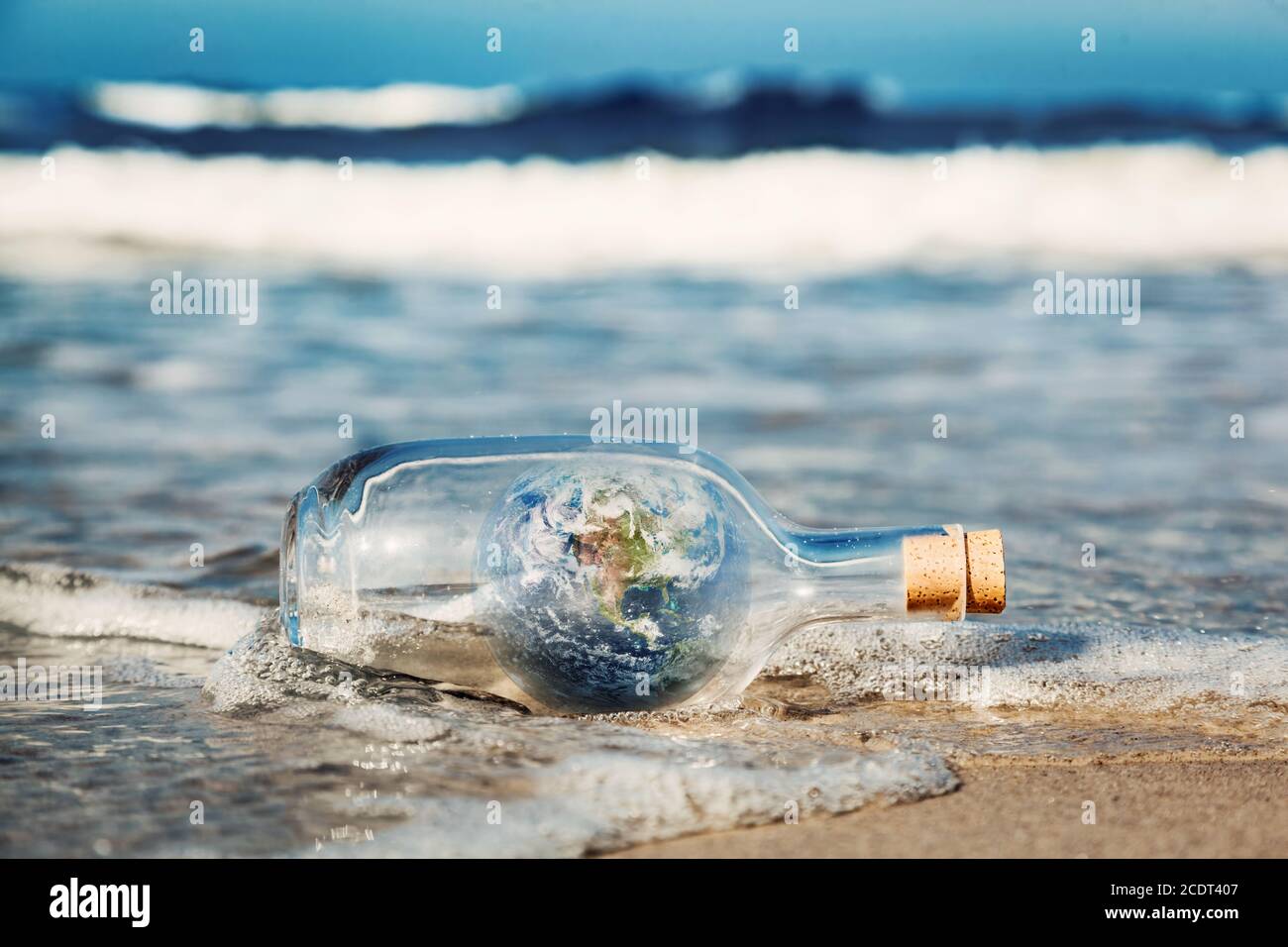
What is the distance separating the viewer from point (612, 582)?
2047 mm

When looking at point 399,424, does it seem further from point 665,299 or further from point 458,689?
point 665,299

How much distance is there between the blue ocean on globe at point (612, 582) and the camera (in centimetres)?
205

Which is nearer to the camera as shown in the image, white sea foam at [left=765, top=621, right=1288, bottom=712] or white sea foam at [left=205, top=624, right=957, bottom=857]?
white sea foam at [left=205, top=624, right=957, bottom=857]

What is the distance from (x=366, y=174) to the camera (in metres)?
14.7

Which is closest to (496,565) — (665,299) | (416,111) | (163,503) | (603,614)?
(603,614)

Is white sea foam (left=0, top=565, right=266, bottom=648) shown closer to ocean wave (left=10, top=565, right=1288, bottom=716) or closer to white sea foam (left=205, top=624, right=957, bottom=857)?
ocean wave (left=10, top=565, right=1288, bottom=716)

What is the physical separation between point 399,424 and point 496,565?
111 inches
